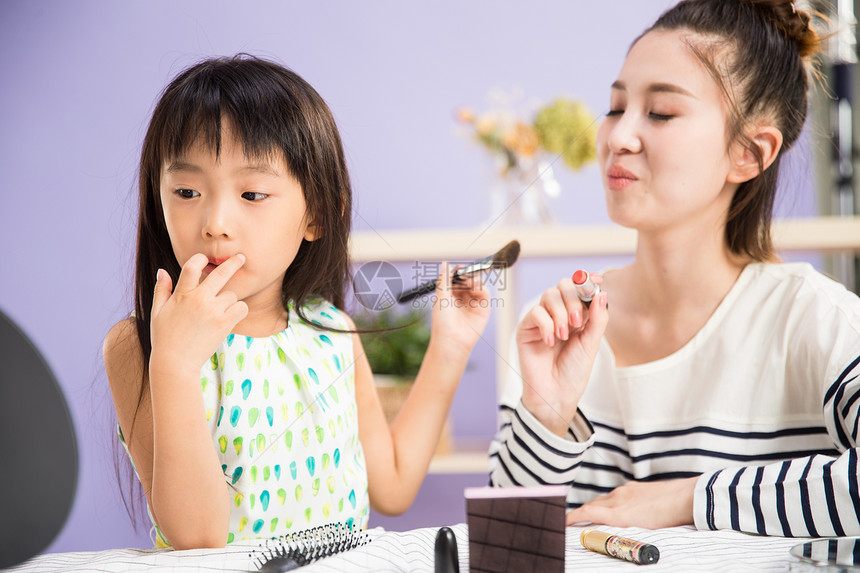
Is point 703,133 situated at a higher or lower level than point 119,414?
higher

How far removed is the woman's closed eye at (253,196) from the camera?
58cm

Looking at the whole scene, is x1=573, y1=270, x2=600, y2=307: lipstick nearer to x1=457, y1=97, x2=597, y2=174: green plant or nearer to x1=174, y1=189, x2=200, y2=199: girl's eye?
x1=174, y1=189, x2=200, y2=199: girl's eye

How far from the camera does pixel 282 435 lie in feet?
2.13

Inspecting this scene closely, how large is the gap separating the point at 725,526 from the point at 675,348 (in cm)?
25

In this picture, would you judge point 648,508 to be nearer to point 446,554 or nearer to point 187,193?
point 446,554

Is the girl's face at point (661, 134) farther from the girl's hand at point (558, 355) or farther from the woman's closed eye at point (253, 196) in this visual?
the woman's closed eye at point (253, 196)

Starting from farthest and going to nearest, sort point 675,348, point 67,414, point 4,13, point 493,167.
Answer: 1. point 493,167
2. point 675,348
3. point 4,13
4. point 67,414

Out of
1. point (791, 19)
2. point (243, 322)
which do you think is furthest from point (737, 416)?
point (243, 322)

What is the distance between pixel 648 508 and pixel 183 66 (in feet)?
1.90

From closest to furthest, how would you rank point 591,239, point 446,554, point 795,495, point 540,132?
point 446,554 < point 795,495 < point 591,239 < point 540,132

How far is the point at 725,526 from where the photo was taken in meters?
0.64

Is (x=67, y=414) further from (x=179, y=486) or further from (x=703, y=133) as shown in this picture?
(x=703, y=133)

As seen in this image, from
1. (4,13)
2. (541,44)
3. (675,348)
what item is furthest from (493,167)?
(4,13)

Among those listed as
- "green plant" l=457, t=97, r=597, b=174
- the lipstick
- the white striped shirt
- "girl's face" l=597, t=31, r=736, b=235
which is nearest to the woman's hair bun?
"girl's face" l=597, t=31, r=736, b=235
